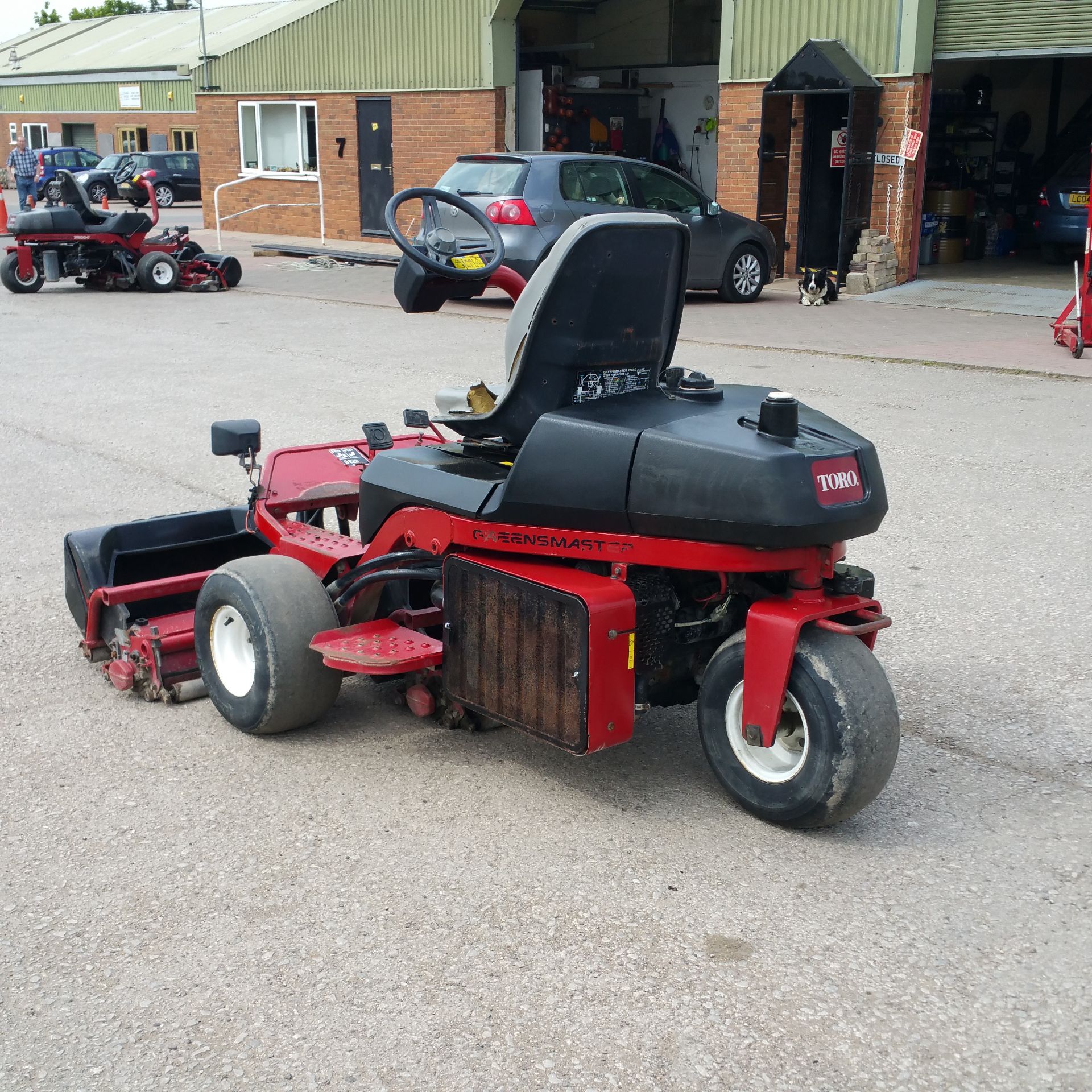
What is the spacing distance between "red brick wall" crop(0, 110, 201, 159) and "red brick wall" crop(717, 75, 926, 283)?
30729 mm

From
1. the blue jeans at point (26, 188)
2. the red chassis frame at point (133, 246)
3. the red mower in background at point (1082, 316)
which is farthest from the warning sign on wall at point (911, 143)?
the blue jeans at point (26, 188)

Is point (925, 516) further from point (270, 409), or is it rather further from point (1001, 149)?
point (1001, 149)

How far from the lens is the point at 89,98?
1980 inches

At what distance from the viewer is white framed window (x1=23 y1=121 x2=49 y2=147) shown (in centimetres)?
5291

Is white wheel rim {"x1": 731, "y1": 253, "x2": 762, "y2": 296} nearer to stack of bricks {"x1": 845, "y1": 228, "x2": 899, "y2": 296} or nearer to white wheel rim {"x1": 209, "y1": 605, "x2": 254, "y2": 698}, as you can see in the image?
stack of bricks {"x1": 845, "y1": 228, "x2": 899, "y2": 296}

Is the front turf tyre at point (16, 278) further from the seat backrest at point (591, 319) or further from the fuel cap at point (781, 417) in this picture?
the fuel cap at point (781, 417)

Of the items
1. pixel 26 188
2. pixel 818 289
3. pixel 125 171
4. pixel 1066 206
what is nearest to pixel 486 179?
pixel 818 289

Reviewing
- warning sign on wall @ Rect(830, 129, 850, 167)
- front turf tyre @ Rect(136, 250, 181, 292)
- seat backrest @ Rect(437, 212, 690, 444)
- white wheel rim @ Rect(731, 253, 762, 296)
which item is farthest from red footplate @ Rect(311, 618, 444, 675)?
warning sign on wall @ Rect(830, 129, 850, 167)

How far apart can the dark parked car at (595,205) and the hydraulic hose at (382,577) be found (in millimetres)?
10434

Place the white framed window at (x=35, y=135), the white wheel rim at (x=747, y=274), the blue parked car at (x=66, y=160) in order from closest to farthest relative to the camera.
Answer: the white wheel rim at (x=747, y=274)
the blue parked car at (x=66, y=160)
the white framed window at (x=35, y=135)

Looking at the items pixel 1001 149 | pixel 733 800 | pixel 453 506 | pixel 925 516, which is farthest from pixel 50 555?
pixel 1001 149

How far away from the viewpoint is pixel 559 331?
3.88 meters

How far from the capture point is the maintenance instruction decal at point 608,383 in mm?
4008

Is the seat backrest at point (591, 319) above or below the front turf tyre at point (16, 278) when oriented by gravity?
above
